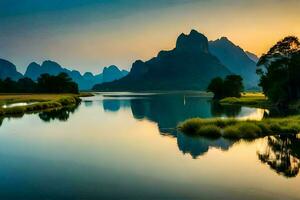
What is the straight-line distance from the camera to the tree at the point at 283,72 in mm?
89125

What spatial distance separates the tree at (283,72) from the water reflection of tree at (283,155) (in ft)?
171

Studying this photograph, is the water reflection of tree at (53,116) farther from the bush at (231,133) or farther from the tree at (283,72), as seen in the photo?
the tree at (283,72)

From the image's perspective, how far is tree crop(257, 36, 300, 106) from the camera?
89.1m

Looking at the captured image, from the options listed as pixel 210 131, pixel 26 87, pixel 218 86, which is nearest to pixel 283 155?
pixel 210 131

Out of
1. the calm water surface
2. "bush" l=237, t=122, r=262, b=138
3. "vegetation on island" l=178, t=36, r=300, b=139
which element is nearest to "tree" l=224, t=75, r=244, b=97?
"vegetation on island" l=178, t=36, r=300, b=139

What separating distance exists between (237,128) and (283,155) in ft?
36.3

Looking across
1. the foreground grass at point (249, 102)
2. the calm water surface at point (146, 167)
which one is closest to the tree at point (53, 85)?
the foreground grass at point (249, 102)

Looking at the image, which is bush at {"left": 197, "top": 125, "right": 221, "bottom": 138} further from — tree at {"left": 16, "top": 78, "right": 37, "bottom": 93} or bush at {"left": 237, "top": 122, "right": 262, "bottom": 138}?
tree at {"left": 16, "top": 78, "right": 37, "bottom": 93}

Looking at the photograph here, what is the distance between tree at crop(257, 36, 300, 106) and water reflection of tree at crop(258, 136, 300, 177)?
5218 centimetres

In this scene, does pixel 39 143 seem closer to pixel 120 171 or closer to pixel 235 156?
pixel 120 171

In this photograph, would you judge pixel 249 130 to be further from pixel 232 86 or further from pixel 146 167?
pixel 232 86

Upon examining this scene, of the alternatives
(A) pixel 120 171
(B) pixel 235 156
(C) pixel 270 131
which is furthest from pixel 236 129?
(A) pixel 120 171

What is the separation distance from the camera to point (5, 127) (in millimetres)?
52125

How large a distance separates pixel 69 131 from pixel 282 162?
98.2ft
